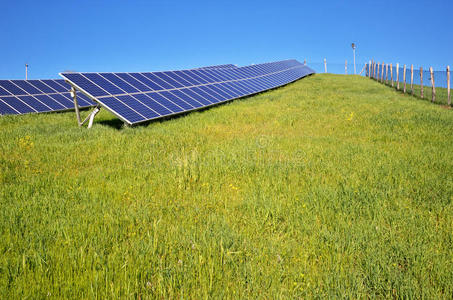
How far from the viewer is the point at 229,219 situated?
4.09 m

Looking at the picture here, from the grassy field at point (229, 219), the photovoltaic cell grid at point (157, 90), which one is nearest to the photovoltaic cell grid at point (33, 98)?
the photovoltaic cell grid at point (157, 90)

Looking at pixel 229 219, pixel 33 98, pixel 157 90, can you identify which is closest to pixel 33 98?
pixel 33 98

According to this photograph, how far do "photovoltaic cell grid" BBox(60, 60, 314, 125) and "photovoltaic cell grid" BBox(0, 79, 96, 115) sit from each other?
227 inches

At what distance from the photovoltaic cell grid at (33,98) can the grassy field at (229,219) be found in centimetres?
971

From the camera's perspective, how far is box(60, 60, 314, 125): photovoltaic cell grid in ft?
36.3

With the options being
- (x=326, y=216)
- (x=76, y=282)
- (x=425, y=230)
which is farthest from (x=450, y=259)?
(x=76, y=282)

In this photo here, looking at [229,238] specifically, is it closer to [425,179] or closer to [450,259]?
[450,259]

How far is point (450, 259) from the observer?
3201 mm

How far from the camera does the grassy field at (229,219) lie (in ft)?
9.34

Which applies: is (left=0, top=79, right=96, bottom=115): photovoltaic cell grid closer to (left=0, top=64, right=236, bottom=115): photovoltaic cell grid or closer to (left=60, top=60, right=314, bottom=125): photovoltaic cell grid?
(left=0, top=64, right=236, bottom=115): photovoltaic cell grid

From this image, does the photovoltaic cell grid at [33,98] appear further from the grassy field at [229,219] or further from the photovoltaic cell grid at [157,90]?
the grassy field at [229,219]

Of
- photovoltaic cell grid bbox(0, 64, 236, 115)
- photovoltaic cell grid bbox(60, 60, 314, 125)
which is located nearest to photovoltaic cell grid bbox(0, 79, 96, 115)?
photovoltaic cell grid bbox(0, 64, 236, 115)

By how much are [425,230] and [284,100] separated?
1390cm

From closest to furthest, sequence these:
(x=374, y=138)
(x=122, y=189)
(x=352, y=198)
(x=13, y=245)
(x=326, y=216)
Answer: (x=13, y=245)
(x=326, y=216)
(x=352, y=198)
(x=122, y=189)
(x=374, y=138)
